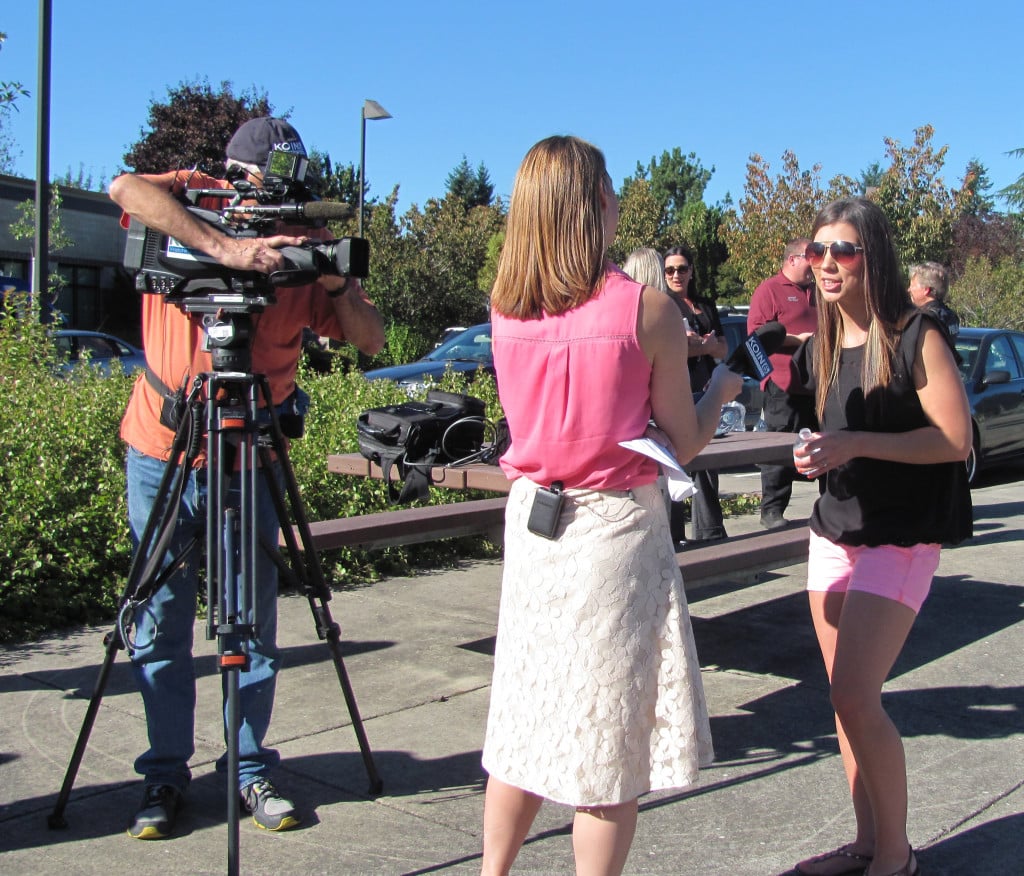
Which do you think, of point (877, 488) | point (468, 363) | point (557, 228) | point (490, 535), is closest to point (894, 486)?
point (877, 488)

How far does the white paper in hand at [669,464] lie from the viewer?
2549 millimetres

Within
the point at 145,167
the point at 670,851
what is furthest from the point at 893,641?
the point at 145,167

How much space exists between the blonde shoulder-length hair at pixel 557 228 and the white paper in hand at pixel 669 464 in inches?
13.7

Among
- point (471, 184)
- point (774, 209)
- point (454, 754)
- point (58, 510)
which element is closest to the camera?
point (454, 754)

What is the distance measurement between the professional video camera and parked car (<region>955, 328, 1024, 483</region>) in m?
10.3

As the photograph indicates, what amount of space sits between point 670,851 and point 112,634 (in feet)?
5.81

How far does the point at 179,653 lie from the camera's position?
140 inches

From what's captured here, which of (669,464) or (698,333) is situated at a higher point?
(698,333)

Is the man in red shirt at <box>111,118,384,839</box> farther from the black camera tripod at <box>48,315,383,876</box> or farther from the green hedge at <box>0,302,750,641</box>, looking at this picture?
the green hedge at <box>0,302,750,641</box>

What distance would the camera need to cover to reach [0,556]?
18.2ft

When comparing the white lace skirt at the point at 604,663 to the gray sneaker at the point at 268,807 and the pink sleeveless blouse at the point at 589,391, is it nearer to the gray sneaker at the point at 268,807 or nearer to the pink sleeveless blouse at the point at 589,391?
the pink sleeveless blouse at the point at 589,391

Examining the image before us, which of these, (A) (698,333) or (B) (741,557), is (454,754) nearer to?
(B) (741,557)

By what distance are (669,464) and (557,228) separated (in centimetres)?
60

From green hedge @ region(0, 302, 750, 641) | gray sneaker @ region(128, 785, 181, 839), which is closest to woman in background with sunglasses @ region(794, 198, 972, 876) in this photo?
gray sneaker @ region(128, 785, 181, 839)
